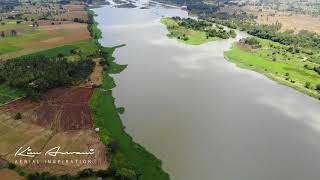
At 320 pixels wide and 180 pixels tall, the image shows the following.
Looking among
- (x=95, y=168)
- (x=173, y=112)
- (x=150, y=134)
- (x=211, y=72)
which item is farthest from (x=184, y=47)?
(x=95, y=168)

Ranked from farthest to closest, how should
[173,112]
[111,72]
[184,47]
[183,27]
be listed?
[183,27]
[184,47]
[111,72]
[173,112]

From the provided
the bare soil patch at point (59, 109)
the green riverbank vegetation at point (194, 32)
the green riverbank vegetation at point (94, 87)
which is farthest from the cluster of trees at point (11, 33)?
the bare soil patch at point (59, 109)

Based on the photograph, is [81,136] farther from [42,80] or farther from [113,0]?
[113,0]

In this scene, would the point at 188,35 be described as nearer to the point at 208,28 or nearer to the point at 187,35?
the point at 187,35

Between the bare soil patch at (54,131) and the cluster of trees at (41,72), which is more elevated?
the cluster of trees at (41,72)

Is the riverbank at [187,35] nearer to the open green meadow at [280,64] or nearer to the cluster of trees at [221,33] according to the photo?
the cluster of trees at [221,33]

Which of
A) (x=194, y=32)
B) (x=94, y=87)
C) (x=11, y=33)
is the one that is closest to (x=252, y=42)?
(x=194, y=32)
